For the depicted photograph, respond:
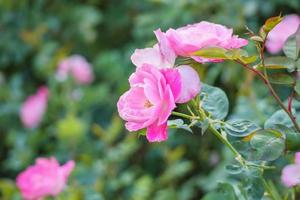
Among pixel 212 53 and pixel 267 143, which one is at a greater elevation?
pixel 212 53

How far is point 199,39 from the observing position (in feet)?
3.05

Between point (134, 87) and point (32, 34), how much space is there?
6.49ft

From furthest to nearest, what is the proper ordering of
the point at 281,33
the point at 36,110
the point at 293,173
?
the point at 36,110 → the point at 281,33 → the point at 293,173

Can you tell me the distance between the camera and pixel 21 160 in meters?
2.42

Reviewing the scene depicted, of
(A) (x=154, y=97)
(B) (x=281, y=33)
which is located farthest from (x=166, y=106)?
(B) (x=281, y=33)

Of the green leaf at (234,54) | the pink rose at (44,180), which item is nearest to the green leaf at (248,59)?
the green leaf at (234,54)

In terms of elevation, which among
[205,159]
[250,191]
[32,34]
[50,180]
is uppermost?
[32,34]

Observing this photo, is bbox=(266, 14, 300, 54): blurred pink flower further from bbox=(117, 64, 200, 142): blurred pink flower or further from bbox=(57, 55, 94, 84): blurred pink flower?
bbox=(117, 64, 200, 142): blurred pink flower

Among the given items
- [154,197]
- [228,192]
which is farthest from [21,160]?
[228,192]

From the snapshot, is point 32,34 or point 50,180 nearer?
point 50,180

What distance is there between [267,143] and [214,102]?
0.13m

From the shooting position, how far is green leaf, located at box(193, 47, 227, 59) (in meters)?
0.90

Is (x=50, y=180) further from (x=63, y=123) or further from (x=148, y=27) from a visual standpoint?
(x=148, y=27)

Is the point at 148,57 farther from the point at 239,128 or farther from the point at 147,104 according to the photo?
the point at 239,128
